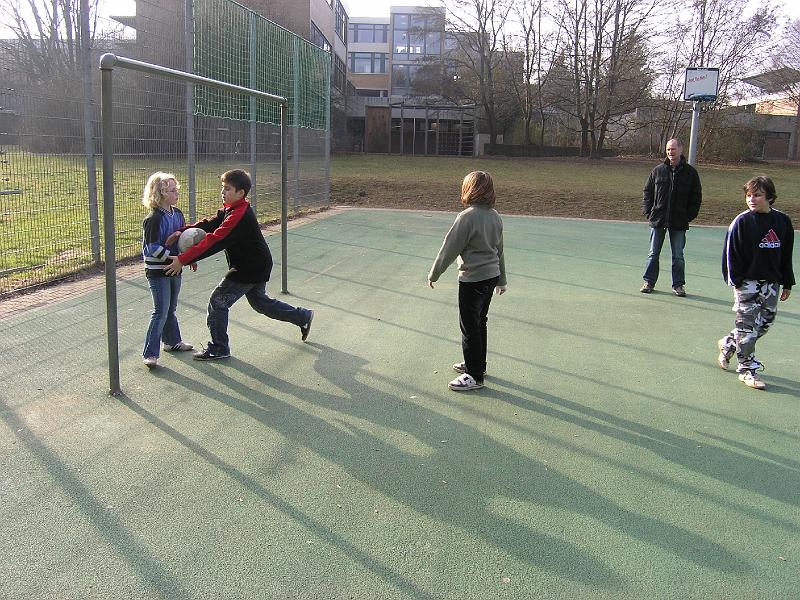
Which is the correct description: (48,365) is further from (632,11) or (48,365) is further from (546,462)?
(632,11)

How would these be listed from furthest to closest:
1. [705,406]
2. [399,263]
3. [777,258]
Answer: [399,263] → [777,258] → [705,406]

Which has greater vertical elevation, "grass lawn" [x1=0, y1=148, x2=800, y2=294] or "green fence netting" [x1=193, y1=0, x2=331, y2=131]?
"green fence netting" [x1=193, y1=0, x2=331, y2=131]

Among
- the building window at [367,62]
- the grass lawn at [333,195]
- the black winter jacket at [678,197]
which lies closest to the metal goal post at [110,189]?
the grass lawn at [333,195]

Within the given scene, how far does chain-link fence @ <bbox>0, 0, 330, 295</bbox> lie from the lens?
7457 mm

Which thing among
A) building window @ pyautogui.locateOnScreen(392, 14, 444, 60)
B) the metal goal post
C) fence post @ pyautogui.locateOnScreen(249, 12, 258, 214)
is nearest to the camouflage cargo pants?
the metal goal post

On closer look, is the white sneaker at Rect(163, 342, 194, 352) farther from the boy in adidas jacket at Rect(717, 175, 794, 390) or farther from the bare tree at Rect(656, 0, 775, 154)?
the bare tree at Rect(656, 0, 775, 154)

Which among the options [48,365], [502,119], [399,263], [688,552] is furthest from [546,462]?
[502,119]

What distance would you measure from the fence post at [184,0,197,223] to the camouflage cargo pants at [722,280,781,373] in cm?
765

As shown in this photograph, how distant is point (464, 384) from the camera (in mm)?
4852

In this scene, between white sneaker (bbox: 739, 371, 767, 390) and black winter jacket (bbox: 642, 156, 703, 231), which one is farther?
black winter jacket (bbox: 642, 156, 703, 231)

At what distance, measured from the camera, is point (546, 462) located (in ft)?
12.4

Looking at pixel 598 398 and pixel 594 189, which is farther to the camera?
pixel 594 189

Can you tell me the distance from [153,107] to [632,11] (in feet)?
135

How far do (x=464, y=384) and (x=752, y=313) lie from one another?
2173 mm
